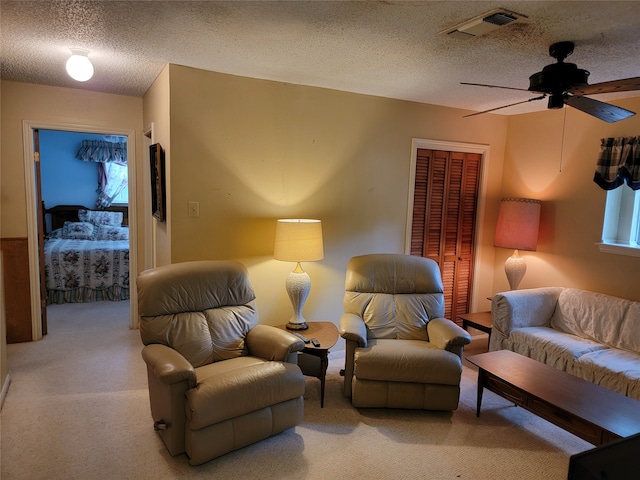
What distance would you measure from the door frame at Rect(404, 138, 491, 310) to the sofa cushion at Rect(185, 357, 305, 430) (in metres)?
2.07

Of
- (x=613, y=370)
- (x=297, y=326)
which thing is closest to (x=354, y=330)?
(x=297, y=326)

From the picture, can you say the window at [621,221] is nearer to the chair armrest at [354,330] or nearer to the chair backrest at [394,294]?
the chair backrest at [394,294]

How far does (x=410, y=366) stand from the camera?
2711 mm

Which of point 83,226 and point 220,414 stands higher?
point 83,226

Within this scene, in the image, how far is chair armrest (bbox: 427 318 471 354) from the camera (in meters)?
2.85

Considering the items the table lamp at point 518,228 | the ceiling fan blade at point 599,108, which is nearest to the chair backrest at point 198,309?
the ceiling fan blade at point 599,108

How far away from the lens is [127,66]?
9.97 ft

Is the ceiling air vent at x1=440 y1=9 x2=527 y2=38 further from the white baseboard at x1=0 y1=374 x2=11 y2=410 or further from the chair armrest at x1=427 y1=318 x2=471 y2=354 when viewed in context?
the white baseboard at x1=0 y1=374 x2=11 y2=410

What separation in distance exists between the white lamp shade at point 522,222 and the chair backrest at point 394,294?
3.39 feet

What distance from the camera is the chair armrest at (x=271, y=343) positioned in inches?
A: 99.7

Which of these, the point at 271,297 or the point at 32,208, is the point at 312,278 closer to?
the point at 271,297

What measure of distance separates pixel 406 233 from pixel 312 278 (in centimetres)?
108

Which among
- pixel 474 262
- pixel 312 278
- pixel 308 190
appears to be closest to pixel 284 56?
pixel 308 190

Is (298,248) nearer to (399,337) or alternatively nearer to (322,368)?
(322,368)
